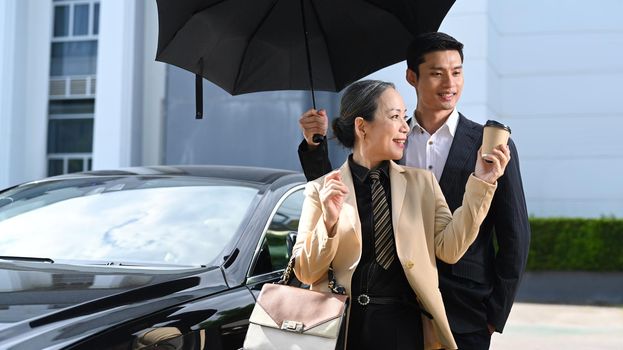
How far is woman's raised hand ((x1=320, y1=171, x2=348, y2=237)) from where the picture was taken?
87.3 inches

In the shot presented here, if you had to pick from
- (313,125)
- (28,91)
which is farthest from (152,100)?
(313,125)

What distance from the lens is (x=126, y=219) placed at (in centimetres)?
365

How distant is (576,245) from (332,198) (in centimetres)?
932

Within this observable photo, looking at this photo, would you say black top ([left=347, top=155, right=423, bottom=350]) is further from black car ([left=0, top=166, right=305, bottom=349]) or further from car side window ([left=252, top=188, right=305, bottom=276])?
car side window ([left=252, top=188, right=305, bottom=276])

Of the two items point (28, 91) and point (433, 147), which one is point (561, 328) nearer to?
point (433, 147)

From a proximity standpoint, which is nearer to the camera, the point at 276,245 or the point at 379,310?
the point at 379,310

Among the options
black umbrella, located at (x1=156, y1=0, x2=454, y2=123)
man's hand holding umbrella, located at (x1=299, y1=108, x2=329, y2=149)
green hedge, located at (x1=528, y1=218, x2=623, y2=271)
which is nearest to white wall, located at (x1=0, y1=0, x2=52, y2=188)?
green hedge, located at (x1=528, y1=218, x2=623, y2=271)

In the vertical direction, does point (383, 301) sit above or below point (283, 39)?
below

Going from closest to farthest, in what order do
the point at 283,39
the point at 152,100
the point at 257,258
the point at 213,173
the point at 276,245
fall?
the point at 283,39, the point at 257,258, the point at 276,245, the point at 213,173, the point at 152,100

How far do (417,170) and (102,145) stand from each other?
39.2 ft

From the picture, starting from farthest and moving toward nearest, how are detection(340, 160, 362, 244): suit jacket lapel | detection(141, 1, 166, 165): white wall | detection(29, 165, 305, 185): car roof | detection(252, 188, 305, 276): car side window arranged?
detection(141, 1, 166, 165): white wall, detection(29, 165, 305, 185): car roof, detection(252, 188, 305, 276): car side window, detection(340, 160, 362, 244): suit jacket lapel

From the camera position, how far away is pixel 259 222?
3643mm

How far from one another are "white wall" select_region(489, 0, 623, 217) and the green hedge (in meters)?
1.79

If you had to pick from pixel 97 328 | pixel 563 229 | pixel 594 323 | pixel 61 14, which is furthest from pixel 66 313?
pixel 61 14
